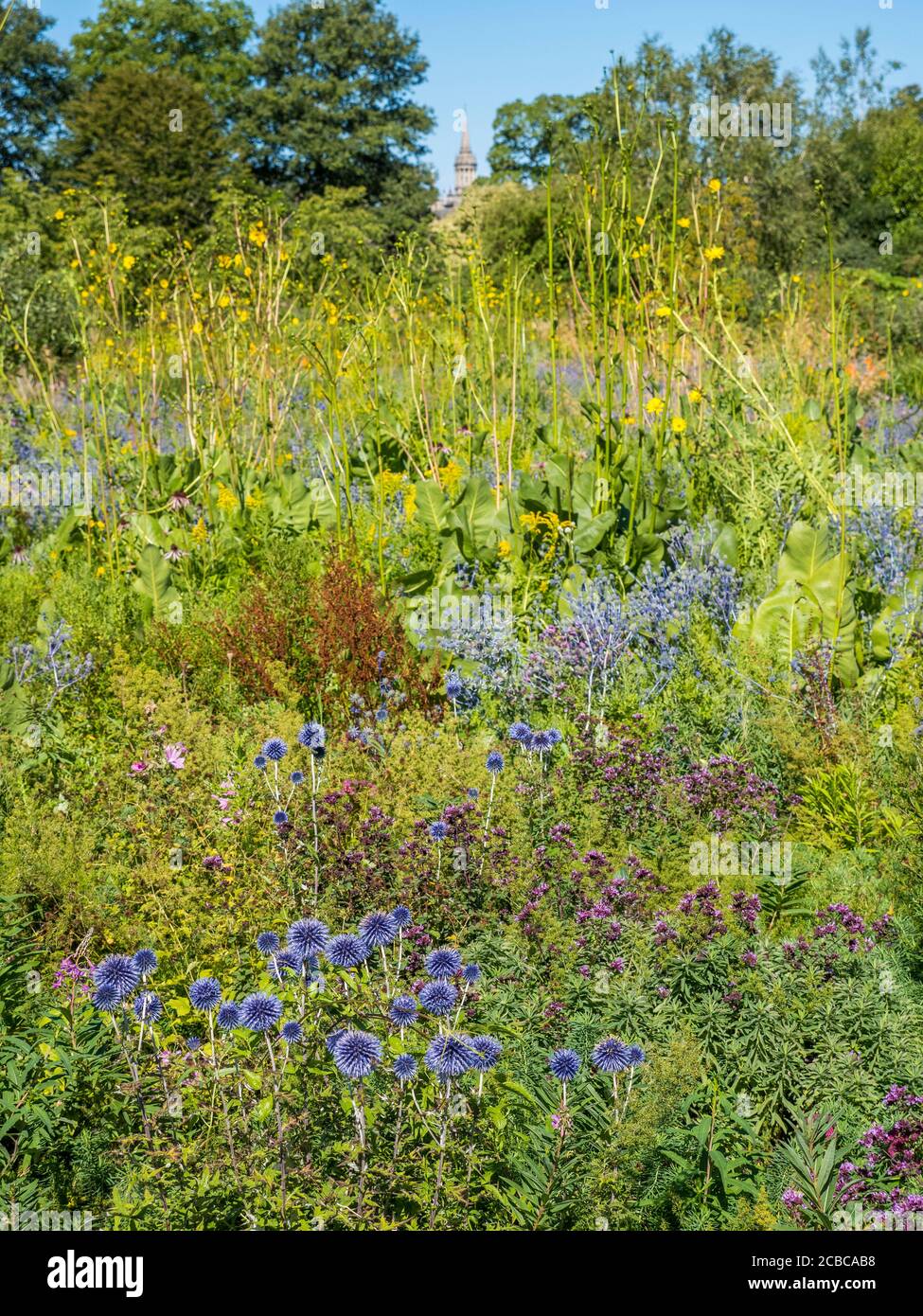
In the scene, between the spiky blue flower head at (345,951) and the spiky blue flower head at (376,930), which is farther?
the spiky blue flower head at (376,930)

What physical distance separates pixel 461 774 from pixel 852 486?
294cm

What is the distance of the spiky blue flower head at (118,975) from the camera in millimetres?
2039

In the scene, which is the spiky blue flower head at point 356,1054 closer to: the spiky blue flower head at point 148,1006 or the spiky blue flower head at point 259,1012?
the spiky blue flower head at point 259,1012

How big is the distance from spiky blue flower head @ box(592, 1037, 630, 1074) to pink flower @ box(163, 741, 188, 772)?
6.69 feet

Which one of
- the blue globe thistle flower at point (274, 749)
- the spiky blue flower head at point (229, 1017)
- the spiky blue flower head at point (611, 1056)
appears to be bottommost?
the spiky blue flower head at point (611, 1056)

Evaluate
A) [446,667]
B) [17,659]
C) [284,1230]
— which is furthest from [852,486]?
[284,1230]

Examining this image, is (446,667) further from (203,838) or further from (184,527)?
(184,527)

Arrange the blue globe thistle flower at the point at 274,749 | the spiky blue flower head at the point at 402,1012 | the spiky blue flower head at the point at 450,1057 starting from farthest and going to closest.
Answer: the blue globe thistle flower at the point at 274,749, the spiky blue flower head at the point at 402,1012, the spiky blue flower head at the point at 450,1057

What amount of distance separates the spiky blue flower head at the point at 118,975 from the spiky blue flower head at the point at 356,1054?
48 cm

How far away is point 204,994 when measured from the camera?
2029 mm

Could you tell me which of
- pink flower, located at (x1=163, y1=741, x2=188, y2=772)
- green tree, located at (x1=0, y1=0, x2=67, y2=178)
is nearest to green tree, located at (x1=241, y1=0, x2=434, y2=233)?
green tree, located at (x1=0, y1=0, x2=67, y2=178)

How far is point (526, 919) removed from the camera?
2.95 m

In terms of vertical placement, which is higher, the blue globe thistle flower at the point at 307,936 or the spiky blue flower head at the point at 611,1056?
the blue globe thistle flower at the point at 307,936

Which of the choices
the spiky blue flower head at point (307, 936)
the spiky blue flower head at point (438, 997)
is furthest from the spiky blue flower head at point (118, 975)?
the spiky blue flower head at point (438, 997)
